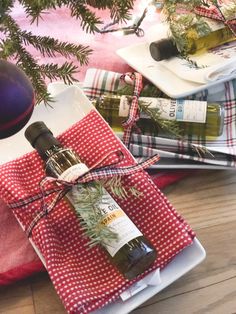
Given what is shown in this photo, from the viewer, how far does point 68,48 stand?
20.4 inches

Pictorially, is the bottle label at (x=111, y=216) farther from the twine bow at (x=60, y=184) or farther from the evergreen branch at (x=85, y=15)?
the evergreen branch at (x=85, y=15)

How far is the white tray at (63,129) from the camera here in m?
0.51

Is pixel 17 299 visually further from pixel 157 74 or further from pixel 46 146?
pixel 157 74

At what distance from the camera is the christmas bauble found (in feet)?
1.24

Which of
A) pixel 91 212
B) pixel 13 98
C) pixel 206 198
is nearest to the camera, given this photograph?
pixel 13 98

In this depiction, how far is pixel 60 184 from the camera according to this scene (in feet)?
1.71

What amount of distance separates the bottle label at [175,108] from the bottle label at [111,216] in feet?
0.52

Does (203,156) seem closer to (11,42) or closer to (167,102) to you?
(167,102)

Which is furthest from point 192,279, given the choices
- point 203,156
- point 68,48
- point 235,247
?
point 68,48

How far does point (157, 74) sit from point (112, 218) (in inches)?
11.7

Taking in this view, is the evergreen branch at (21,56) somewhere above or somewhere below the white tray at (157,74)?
above

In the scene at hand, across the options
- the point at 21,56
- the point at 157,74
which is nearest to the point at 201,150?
the point at 157,74

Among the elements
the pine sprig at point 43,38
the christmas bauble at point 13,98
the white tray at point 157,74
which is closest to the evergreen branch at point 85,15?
the pine sprig at point 43,38

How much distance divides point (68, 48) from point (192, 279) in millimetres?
289
